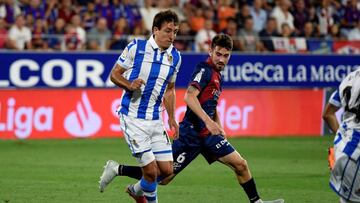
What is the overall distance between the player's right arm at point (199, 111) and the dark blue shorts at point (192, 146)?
62cm

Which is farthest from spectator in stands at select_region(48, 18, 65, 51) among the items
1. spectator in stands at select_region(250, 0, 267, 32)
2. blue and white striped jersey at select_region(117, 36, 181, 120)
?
blue and white striped jersey at select_region(117, 36, 181, 120)

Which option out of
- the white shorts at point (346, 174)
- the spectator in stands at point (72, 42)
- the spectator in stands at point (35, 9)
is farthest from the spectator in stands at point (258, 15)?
the white shorts at point (346, 174)

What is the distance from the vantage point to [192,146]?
1025cm

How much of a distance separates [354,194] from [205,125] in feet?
8.71

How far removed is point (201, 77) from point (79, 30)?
1183 centimetres

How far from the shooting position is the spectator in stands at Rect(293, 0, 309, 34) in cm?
2484

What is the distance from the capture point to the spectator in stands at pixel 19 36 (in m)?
20.4

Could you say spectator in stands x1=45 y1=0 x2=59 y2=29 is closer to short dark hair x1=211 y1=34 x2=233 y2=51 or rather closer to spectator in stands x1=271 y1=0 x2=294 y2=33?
spectator in stands x1=271 y1=0 x2=294 y2=33

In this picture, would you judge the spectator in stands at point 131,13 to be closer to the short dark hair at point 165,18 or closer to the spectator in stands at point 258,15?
the spectator in stands at point 258,15

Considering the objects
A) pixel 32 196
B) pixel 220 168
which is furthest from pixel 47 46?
pixel 32 196

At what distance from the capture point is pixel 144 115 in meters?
9.42

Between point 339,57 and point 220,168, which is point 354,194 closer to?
point 220,168

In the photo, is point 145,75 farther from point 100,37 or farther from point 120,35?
point 120,35

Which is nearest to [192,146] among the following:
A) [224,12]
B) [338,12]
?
[224,12]
